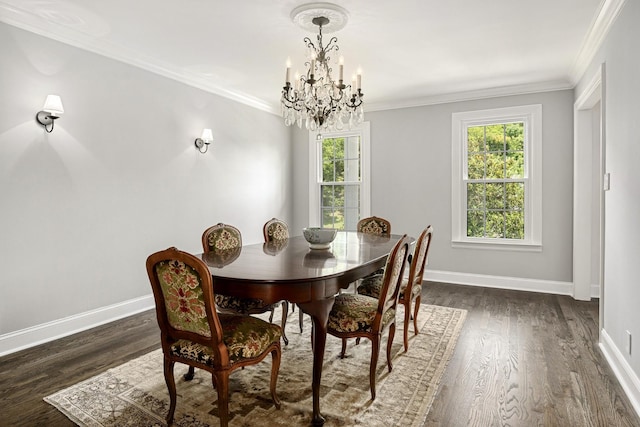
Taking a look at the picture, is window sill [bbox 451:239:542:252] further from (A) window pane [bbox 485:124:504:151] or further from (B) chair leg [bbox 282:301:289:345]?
(B) chair leg [bbox 282:301:289:345]

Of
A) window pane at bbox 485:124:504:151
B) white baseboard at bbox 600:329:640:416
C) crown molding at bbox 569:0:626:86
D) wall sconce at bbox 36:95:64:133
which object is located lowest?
white baseboard at bbox 600:329:640:416

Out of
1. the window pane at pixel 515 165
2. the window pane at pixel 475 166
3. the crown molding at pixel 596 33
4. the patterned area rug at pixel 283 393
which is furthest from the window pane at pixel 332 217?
the crown molding at pixel 596 33

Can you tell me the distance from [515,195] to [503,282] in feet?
3.76

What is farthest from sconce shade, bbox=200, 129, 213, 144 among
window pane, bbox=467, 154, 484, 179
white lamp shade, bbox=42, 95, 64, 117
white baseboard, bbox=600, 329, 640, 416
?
white baseboard, bbox=600, 329, 640, 416

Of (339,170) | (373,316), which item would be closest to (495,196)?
(339,170)

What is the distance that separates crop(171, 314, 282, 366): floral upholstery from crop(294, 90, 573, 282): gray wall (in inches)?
151

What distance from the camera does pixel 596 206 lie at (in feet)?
14.9

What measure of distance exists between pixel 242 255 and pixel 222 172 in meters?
2.53

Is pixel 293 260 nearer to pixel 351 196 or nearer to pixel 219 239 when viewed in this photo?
pixel 219 239

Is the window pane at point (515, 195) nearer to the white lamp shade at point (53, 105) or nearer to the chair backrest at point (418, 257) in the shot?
the chair backrest at point (418, 257)

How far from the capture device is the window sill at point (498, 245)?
192 inches

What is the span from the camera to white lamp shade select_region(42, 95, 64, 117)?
3.01 m

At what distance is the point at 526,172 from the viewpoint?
4.91 metres

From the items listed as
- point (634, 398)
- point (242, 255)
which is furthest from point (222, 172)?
point (634, 398)
